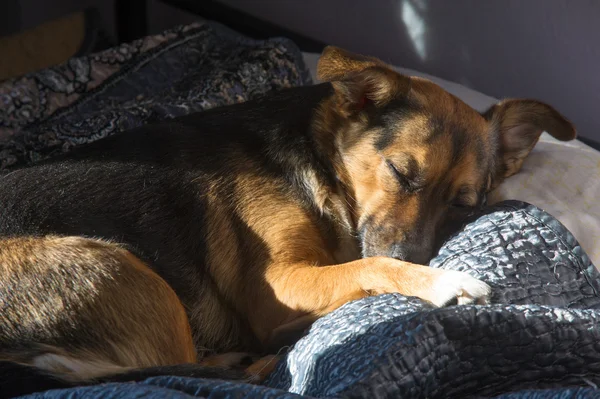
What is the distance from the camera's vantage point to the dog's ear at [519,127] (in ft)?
9.87

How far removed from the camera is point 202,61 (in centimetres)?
467

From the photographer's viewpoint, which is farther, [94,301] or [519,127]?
[519,127]

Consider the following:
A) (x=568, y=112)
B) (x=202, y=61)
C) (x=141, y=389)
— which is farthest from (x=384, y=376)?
(x=202, y=61)

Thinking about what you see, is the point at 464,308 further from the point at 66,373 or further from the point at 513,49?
the point at 513,49

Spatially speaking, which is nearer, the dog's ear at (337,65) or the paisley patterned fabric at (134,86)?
the dog's ear at (337,65)

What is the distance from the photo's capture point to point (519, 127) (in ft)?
10.2

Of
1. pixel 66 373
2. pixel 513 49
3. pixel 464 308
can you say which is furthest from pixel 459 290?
pixel 513 49

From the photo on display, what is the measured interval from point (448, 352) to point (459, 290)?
1.20ft

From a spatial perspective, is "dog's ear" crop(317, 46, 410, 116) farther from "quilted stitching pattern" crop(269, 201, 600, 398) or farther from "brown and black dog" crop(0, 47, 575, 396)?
"quilted stitching pattern" crop(269, 201, 600, 398)

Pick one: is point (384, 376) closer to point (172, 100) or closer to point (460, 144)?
point (460, 144)

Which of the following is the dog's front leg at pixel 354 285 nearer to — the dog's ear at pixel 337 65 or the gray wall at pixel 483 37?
the dog's ear at pixel 337 65

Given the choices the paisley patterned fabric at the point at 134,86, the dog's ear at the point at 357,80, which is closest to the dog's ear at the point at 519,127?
the dog's ear at the point at 357,80

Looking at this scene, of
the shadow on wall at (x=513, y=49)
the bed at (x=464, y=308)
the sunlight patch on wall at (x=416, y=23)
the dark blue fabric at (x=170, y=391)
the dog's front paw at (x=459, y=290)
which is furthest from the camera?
the sunlight patch on wall at (x=416, y=23)

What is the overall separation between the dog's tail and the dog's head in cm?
97
